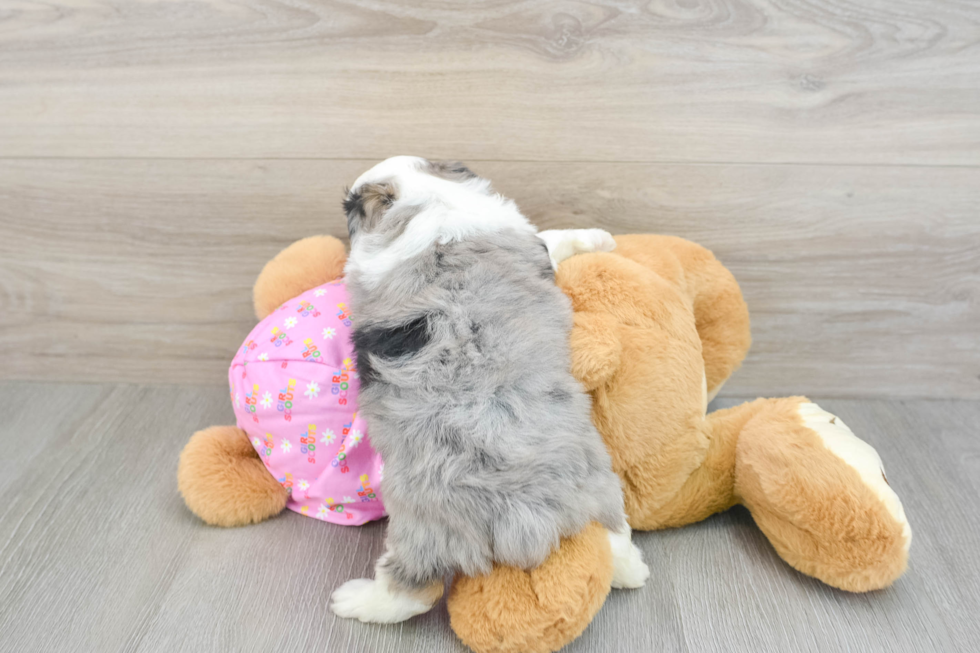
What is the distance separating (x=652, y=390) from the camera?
2.80 ft

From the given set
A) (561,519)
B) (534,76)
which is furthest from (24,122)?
(561,519)

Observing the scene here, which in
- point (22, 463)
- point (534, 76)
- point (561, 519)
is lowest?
point (22, 463)

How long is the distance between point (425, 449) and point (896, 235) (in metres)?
0.89

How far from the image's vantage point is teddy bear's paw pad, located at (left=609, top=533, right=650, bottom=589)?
2.64 feet

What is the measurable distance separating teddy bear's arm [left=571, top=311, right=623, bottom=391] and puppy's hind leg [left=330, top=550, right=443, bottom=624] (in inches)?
11.6

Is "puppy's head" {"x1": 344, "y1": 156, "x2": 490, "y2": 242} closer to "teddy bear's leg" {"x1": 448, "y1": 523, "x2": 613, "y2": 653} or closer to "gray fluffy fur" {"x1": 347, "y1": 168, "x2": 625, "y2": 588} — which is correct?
"gray fluffy fur" {"x1": 347, "y1": 168, "x2": 625, "y2": 588}

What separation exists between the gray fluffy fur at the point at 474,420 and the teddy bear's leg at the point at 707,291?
0.25 meters

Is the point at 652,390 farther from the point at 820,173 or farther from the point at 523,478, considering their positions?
the point at 820,173

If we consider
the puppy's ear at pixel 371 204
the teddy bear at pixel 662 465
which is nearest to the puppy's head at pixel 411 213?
the puppy's ear at pixel 371 204

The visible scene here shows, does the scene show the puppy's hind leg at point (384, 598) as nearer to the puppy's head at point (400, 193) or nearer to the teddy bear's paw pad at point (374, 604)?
the teddy bear's paw pad at point (374, 604)

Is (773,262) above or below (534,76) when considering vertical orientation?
below

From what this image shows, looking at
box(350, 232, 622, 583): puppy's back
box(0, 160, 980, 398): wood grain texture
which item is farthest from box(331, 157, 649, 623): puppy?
box(0, 160, 980, 398): wood grain texture

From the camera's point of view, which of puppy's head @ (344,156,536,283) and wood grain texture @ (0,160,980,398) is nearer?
puppy's head @ (344,156,536,283)

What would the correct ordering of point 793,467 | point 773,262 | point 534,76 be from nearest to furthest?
point 793,467 → point 534,76 → point 773,262
